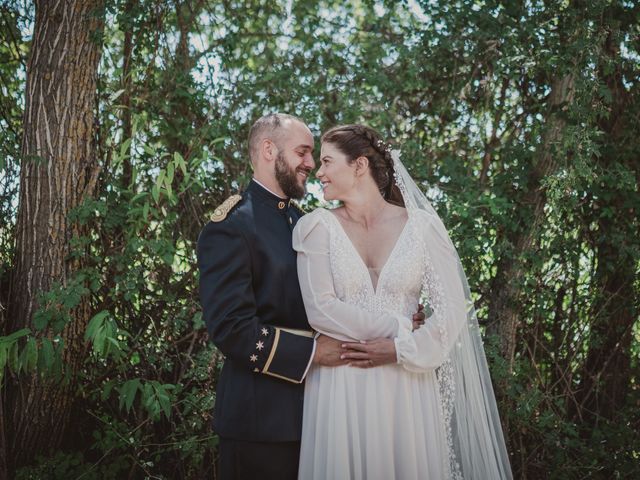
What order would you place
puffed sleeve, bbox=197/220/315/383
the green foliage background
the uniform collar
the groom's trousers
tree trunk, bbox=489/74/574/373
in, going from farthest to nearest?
tree trunk, bbox=489/74/574/373
the green foliage background
the uniform collar
the groom's trousers
puffed sleeve, bbox=197/220/315/383

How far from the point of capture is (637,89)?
4461 millimetres

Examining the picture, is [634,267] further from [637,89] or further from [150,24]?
[150,24]

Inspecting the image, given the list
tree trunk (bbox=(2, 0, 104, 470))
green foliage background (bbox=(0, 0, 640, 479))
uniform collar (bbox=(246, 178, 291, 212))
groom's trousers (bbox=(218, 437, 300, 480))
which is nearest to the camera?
groom's trousers (bbox=(218, 437, 300, 480))

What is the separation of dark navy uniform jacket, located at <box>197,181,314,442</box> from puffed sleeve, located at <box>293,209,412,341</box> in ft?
0.30

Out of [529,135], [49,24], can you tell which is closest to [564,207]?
[529,135]

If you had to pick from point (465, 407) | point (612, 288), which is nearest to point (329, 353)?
point (465, 407)

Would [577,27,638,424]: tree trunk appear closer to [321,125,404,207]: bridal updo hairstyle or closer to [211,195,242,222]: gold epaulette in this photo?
[321,125,404,207]: bridal updo hairstyle

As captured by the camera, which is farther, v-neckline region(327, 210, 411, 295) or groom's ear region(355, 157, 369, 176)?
groom's ear region(355, 157, 369, 176)

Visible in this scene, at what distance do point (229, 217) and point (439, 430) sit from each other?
1.15 meters

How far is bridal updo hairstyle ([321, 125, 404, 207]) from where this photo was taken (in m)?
2.70

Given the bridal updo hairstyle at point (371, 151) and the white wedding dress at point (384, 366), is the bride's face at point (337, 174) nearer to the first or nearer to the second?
the bridal updo hairstyle at point (371, 151)

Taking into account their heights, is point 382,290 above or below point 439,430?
above

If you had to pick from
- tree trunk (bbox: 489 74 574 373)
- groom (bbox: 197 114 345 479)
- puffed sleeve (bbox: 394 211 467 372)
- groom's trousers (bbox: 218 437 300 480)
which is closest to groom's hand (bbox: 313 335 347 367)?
groom (bbox: 197 114 345 479)

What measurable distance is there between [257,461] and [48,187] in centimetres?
198
